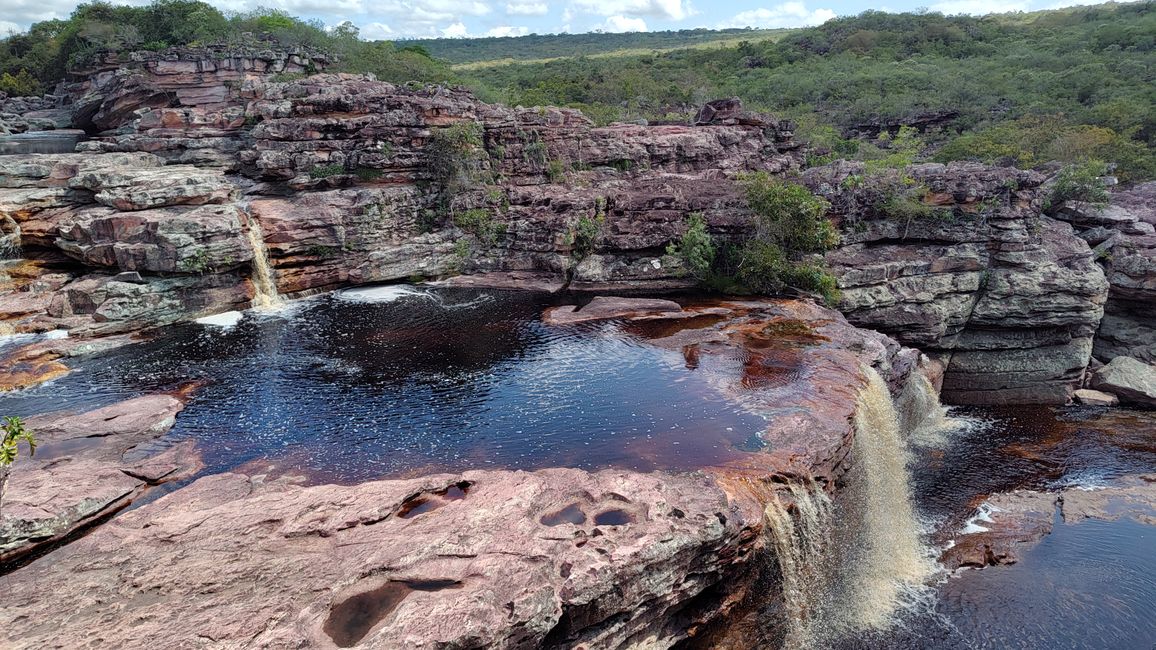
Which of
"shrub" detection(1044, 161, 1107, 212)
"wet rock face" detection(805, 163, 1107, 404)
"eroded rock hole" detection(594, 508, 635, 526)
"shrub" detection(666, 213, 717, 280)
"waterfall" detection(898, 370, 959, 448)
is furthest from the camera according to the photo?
"shrub" detection(1044, 161, 1107, 212)

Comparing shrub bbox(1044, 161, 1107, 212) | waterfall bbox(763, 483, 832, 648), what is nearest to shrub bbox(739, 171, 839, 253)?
shrub bbox(1044, 161, 1107, 212)

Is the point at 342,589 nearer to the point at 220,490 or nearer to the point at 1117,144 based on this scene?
the point at 220,490

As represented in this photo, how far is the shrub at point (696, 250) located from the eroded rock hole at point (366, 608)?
60.4 ft

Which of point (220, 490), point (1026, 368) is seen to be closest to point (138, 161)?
point (220, 490)

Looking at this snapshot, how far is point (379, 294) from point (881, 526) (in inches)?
752

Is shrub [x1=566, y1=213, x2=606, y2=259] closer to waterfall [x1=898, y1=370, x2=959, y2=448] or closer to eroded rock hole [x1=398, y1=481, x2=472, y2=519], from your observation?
waterfall [x1=898, y1=370, x2=959, y2=448]

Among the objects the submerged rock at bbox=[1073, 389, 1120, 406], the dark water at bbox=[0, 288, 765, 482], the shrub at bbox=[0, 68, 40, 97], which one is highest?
the shrub at bbox=[0, 68, 40, 97]

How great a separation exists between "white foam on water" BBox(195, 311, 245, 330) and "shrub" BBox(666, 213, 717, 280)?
1582 centimetres

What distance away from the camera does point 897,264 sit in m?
24.5

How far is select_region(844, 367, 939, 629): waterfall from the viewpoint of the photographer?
12.9m

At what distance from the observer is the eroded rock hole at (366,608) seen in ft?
27.4

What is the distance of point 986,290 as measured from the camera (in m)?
24.4

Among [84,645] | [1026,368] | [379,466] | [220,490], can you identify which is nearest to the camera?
[84,645]

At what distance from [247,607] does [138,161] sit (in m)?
26.7
